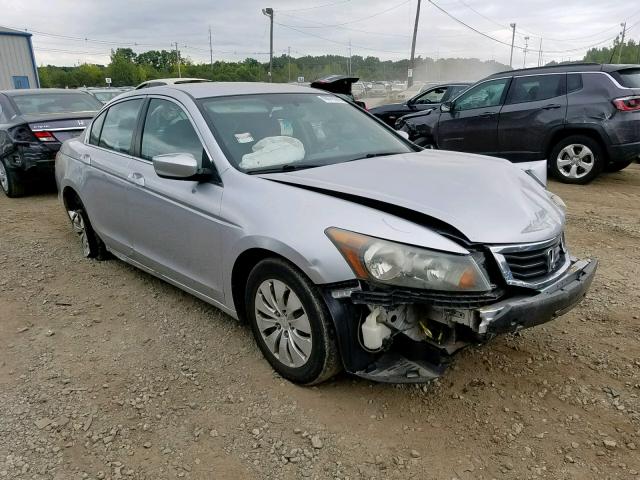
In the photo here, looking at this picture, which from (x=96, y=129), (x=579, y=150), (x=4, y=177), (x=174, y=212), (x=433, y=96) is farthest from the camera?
(x=433, y=96)

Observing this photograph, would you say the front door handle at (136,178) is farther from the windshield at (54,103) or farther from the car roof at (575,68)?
the car roof at (575,68)

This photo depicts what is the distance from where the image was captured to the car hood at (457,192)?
241 centimetres

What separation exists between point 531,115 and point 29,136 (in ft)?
23.8

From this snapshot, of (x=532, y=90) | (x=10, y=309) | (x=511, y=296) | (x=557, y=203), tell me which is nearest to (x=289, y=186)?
(x=511, y=296)

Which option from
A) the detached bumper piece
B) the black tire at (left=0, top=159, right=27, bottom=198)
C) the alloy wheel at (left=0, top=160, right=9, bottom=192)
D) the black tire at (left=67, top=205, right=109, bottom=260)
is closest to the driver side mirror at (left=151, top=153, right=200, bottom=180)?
the detached bumper piece

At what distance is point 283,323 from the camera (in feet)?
8.93

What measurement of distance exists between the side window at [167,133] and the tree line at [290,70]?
5306 centimetres

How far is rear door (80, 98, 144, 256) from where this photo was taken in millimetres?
3891

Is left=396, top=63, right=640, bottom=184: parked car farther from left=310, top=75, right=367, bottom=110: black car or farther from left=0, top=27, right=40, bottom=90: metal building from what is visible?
left=0, top=27, right=40, bottom=90: metal building

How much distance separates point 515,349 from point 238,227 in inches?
71.0

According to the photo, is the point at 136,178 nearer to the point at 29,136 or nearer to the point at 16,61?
the point at 29,136

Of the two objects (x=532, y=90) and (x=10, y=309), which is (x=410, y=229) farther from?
(x=532, y=90)

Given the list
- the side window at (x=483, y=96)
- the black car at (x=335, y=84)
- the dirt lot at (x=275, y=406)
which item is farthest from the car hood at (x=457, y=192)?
the black car at (x=335, y=84)

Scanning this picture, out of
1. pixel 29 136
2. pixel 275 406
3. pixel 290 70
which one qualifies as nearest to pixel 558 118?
pixel 275 406
